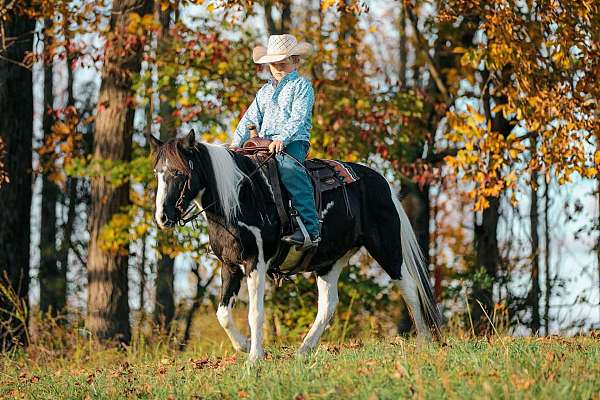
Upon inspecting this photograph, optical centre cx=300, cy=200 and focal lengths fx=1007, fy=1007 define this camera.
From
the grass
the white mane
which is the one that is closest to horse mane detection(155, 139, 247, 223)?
the white mane

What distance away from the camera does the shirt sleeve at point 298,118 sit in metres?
8.45

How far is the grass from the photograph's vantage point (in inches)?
234

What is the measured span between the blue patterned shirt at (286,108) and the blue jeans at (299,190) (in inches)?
7.1

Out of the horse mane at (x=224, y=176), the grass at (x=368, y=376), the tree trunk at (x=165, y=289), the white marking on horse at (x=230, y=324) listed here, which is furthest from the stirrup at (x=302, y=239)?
the tree trunk at (x=165, y=289)

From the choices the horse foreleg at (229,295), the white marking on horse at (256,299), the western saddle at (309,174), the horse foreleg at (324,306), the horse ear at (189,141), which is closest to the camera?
the horse ear at (189,141)

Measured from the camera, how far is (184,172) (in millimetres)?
A: 7773

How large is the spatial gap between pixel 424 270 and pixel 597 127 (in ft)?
13.4

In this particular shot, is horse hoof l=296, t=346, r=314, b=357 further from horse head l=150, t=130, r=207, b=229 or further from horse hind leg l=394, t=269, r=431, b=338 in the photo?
horse head l=150, t=130, r=207, b=229

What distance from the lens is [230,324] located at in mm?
8359

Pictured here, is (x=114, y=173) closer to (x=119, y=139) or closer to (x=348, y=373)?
(x=119, y=139)

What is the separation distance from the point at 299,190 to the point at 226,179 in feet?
2.35

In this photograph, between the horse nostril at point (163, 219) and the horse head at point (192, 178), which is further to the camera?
the horse head at point (192, 178)

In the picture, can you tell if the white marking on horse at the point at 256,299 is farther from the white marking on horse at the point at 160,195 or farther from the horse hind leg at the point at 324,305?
the white marking on horse at the point at 160,195

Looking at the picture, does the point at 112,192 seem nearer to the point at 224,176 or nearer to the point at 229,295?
the point at 229,295
